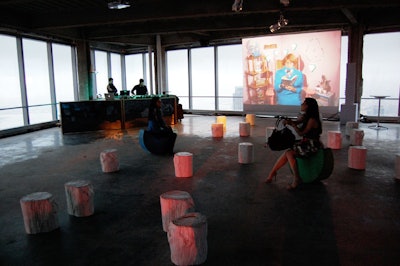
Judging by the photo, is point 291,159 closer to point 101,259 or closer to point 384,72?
point 101,259

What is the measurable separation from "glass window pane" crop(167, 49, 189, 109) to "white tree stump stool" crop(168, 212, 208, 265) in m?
16.4

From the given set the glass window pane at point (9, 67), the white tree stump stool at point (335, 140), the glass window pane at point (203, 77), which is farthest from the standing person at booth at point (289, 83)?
the glass window pane at point (9, 67)

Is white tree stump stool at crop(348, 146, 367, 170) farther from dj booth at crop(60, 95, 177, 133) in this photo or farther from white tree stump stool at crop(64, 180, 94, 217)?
dj booth at crop(60, 95, 177, 133)

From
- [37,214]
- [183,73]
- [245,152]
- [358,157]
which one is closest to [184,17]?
[245,152]

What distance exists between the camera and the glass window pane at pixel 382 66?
1396 centimetres

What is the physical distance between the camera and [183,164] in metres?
6.39

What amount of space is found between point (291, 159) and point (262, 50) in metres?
11.1

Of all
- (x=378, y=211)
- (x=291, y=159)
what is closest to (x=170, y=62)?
(x=291, y=159)

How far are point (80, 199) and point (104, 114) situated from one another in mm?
8668

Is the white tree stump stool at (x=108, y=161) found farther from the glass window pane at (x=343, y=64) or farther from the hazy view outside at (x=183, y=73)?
the glass window pane at (x=343, y=64)

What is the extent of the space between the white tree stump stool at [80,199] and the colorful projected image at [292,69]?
39.7 ft

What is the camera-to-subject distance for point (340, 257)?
3428 millimetres

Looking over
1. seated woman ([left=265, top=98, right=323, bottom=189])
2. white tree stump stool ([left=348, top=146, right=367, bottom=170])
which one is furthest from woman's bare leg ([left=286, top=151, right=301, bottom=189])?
white tree stump stool ([left=348, top=146, right=367, bottom=170])

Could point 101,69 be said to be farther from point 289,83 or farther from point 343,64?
point 343,64
